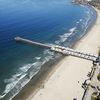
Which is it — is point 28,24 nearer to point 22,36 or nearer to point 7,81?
point 22,36

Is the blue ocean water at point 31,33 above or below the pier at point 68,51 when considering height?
below

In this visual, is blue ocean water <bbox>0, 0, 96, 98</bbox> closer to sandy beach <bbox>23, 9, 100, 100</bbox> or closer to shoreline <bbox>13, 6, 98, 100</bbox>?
shoreline <bbox>13, 6, 98, 100</bbox>

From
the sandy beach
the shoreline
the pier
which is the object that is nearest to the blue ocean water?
the pier

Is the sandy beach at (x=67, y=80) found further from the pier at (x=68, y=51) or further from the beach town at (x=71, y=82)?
the pier at (x=68, y=51)

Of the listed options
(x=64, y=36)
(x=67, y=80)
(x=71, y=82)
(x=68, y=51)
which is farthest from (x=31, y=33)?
(x=71, y=82)

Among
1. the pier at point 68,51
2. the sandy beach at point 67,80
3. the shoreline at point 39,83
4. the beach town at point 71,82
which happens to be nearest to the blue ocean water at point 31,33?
the pier at point 68,51

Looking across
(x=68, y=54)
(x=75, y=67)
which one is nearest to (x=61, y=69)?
(x=75, y=67)

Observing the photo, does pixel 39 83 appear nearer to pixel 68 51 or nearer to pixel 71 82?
pixel 71 82
